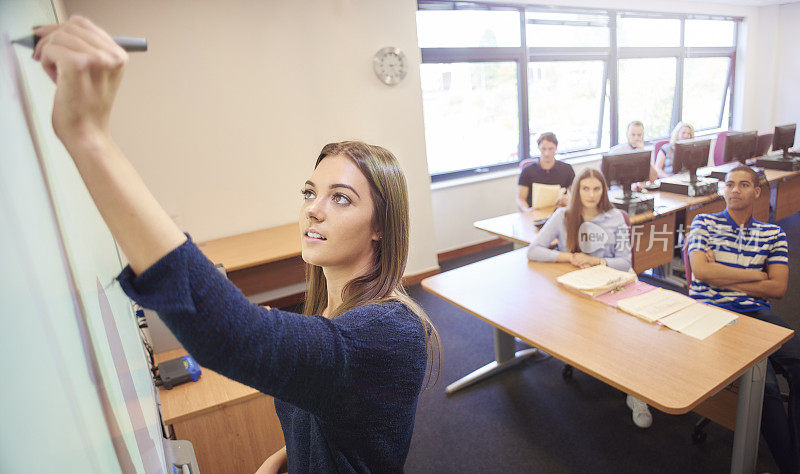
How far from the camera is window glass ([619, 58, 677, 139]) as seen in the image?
21.6 feet

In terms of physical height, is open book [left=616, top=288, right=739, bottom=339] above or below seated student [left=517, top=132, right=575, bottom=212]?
below

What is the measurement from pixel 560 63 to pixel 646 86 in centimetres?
199

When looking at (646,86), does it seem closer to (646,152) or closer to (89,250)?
(646,152)

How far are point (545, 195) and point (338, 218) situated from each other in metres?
3.30

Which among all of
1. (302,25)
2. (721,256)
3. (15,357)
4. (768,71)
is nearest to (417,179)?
(302,25)

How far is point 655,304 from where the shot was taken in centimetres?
199

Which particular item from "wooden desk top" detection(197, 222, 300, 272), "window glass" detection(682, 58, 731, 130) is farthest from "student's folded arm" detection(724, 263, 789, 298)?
"window glass" detection(682, 58, 731, 130)

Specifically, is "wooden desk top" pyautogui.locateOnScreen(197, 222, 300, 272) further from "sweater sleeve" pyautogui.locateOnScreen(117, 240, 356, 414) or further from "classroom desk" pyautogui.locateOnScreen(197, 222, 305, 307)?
"sweater sleeve" pyautogui.locateOnScreen(117, 240, 356, 414)

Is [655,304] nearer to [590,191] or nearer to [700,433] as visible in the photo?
[700,433]

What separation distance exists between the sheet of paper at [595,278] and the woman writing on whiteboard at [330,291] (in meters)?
1.47

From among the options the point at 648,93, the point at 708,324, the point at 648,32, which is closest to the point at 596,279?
the point at 708,324

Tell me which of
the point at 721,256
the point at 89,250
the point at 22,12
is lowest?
the point at 721,256

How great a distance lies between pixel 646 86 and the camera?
6867mm

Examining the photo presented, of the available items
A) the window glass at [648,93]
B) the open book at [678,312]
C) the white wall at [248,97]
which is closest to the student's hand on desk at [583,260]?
the open book at [678,312]
